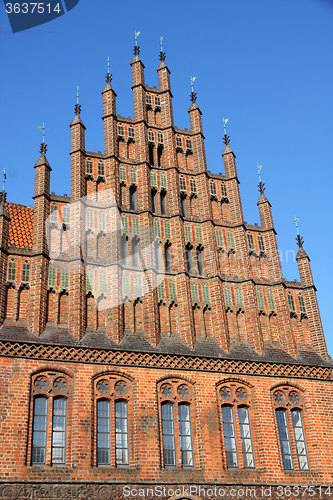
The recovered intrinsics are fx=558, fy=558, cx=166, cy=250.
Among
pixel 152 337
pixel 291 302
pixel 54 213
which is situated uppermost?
pixel 54 213

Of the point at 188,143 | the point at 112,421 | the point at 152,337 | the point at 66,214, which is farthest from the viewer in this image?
the point at 188,143

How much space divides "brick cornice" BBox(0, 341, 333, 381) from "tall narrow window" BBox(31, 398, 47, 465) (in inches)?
64.7

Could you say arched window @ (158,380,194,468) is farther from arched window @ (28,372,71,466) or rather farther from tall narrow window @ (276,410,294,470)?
tall narrow window @ (276,410,294,470)

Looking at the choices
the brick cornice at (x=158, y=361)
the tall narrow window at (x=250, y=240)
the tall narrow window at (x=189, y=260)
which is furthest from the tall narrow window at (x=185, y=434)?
the tall narrow window at (x=250, y=240)

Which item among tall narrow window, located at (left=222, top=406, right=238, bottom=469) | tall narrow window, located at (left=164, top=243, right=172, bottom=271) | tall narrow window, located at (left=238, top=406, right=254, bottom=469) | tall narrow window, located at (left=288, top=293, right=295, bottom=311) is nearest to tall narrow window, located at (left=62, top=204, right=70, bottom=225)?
tall narrow window, located at (left=164, top=243, right=172, bottom=271)

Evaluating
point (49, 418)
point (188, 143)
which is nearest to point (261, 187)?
point (188, 143)

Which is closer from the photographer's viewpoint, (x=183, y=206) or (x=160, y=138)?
(x=183, y=206)

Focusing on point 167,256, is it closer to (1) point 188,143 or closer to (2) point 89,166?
(2) point 89,166

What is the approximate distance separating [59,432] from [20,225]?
9639 millimetres

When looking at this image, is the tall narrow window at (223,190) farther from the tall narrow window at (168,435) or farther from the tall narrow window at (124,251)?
the tall narrow window at (168,435)

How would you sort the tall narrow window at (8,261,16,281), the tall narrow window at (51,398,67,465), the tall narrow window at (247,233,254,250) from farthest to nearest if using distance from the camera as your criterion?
the tall narrow window at (247,233,254,250)
the tall narrow window at (8,261,16,281)
the tall narrow window at (51,398,67,465)

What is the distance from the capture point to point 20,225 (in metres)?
24.9

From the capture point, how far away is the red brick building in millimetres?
19500

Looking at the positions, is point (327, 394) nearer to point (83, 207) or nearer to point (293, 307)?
point (293, 307)
